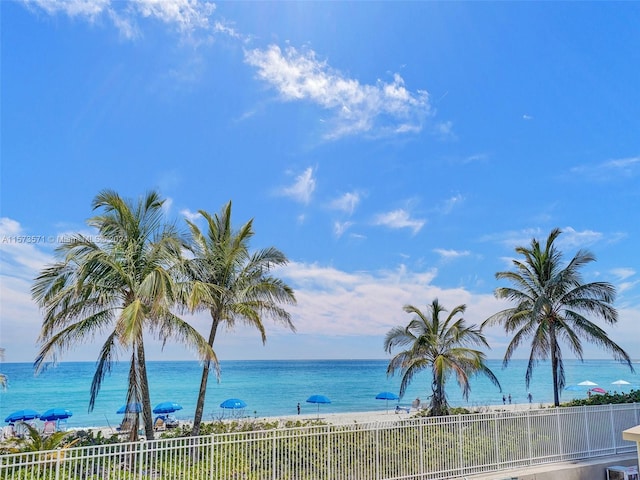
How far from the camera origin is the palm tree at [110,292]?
29.1 feet

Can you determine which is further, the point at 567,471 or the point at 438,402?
the point at 438,402

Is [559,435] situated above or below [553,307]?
below

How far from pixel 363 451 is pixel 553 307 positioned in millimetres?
8493

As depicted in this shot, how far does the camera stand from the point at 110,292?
9523 millimetres

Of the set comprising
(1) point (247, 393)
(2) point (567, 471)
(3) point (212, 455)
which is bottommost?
(1) point (247, 393)

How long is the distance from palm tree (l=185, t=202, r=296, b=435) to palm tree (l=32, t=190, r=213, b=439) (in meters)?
1.33

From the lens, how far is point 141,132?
18391 millimetres

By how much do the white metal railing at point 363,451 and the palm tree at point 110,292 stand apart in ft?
5.70

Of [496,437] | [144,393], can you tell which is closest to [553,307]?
[496,437]

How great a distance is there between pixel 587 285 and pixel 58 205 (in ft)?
74.6

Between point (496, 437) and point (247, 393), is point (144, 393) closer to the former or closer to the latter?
point (496, 437)

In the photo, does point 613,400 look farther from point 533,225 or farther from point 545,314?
point 533,225

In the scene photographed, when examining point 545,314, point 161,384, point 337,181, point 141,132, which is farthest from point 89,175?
point 161,384

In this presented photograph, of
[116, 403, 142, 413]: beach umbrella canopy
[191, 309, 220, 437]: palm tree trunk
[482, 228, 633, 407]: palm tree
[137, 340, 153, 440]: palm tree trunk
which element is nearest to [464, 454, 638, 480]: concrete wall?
[482, 228, 633, 407]: palm tree
